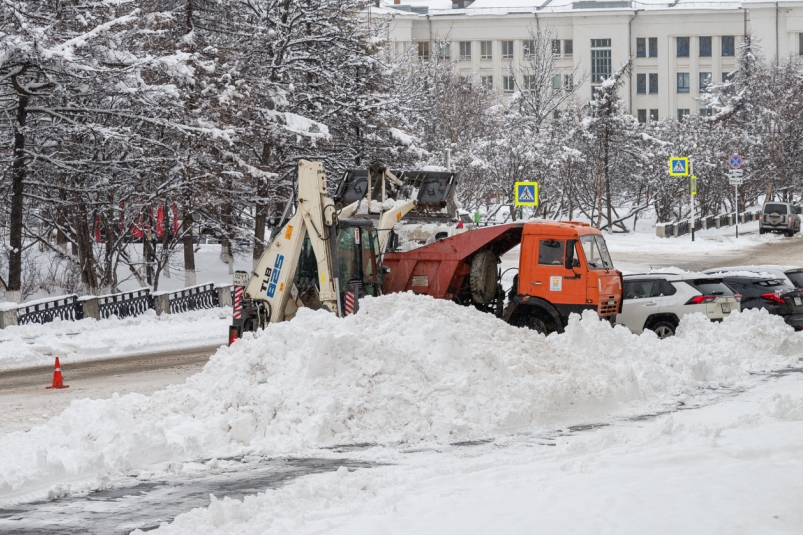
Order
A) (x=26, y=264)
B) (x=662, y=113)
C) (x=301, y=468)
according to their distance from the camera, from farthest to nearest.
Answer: (x=662, y=113)
(x=26, y=264)
(x=301, y=468)

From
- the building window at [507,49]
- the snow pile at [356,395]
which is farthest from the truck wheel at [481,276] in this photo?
the building window at [507,49]

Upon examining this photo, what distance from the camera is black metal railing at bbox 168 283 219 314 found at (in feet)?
93.0

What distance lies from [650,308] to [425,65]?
147 ft

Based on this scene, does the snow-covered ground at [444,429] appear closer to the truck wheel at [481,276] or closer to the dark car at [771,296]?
the truck wheel at [481,276]

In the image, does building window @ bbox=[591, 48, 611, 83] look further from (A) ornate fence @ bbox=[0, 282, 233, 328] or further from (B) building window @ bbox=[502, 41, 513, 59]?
(A) ornate fence @ bbox=[0, 282, 233, 328]

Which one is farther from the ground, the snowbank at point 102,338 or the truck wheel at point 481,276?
the truck wheel at point 481,276

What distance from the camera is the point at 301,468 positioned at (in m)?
10.5

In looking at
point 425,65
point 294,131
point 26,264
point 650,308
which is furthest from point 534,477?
point 425,65

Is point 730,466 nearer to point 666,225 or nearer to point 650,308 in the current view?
point 650,308

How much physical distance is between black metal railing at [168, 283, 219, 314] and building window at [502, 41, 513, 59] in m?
75.1

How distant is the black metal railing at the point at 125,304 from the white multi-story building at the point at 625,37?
238ft

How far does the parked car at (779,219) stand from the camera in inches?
2042

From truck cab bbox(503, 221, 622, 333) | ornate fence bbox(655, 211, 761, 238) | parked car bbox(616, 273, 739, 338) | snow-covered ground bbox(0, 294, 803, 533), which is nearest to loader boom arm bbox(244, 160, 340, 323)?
snow-covered ground bbox(0, 294, 803, 533)

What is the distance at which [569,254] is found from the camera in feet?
64.4
